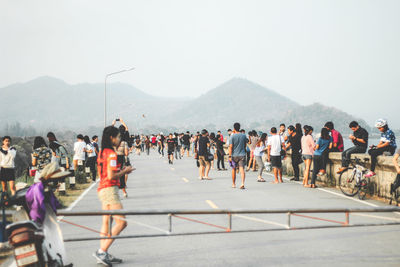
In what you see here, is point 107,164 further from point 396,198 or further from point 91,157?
point 91,157

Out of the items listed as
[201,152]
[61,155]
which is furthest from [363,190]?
[61,155]

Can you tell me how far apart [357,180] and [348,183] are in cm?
76

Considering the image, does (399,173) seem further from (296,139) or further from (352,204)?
(296,139)

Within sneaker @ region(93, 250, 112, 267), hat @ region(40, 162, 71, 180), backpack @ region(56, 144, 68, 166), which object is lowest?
sneaker @ region(93, 250, 112, 267)

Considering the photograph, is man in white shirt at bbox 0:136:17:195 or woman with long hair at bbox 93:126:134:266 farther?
man in white shirt at bbox 0:136:17:195

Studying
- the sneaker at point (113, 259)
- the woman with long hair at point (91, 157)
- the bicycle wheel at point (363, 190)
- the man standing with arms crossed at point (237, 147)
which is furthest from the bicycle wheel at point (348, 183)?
the woman with long hair at point (91, 157)

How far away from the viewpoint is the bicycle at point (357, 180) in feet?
39.3

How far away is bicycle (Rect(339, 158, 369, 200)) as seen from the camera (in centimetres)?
1199

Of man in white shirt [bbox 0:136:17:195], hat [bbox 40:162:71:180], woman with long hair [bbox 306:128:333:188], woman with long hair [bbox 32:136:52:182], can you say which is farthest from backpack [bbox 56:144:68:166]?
hat [bbox 40:162:71:180]

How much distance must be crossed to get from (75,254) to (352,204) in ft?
23.8

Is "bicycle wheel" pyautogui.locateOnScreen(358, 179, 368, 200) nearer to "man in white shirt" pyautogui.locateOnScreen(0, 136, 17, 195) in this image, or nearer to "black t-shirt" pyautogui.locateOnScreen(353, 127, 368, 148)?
"black t-shirt" pyautogui.locateOnScreen(353, 127, 368, 148)

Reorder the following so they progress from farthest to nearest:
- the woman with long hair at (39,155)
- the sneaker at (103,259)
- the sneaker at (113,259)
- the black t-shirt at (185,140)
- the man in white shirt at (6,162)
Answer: the black t-shirt at (185,140)
the man in white shirt at (6,162)
the woman with long hair at (39,155)
the sneaker at (113,259)
the sneaker at (103,259)

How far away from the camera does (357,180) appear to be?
1205 cm

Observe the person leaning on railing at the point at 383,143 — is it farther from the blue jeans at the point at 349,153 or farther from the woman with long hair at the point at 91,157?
the woman with long hair at the point at 91,157
